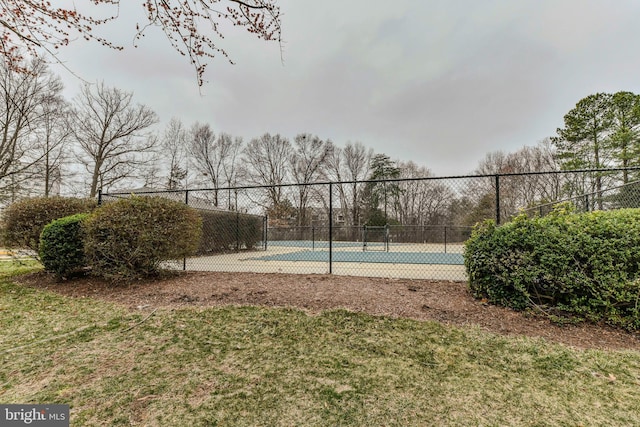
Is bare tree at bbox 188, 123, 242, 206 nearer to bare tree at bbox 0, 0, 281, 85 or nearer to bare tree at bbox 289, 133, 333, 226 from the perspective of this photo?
bare tree at bbox 289, 133, 333, 226

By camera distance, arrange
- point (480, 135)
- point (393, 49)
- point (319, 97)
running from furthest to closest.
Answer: point (480, 135) → point (319, 97) → point (393, 49)

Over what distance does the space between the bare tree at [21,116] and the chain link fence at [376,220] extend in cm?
913

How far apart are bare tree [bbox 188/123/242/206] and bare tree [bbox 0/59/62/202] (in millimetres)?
12564

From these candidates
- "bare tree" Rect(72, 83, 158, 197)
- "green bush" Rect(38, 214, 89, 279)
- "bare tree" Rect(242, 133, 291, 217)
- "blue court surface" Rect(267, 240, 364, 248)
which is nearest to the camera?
"green bush" Rect(38, 214, 89, 279)

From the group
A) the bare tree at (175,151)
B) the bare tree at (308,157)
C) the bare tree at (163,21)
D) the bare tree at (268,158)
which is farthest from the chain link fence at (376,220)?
the bare tree at (175,151)

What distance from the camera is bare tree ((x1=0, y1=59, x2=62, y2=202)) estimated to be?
13008 millimetres

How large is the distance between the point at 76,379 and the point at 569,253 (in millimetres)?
4552

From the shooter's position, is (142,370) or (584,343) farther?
(584,343)

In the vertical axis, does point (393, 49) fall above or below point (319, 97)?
below

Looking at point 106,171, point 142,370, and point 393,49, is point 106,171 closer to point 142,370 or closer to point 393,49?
point 393,49

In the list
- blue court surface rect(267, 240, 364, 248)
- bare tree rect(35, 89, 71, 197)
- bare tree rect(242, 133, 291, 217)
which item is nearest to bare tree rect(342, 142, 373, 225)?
bare tree rect(242, 133, 291, 217)

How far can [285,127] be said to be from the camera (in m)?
28.9

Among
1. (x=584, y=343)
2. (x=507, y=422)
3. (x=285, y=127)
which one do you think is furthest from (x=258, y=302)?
(x=285, y=127)

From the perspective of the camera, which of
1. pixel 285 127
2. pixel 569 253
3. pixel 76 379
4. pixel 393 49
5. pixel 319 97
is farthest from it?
pixel 285 127
